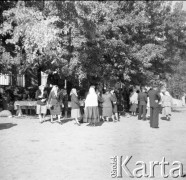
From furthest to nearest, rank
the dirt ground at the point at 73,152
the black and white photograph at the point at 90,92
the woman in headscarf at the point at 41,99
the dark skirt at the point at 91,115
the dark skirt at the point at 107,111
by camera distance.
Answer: the dark skirt at the point at 107,111
the woman in headscarf at the point at 41,99
the dark skirt at the point at 91,115
the black and white photograph at the point at 90,92
the dirt ground at the point at 73,152

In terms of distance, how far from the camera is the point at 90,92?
1580 centimetres

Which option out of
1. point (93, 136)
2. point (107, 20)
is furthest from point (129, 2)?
point (93, 136)

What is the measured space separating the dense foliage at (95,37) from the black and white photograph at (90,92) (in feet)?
0.19

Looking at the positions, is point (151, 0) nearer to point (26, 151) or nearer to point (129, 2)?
point (129, 2)

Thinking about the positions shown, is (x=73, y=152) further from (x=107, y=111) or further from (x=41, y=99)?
(x=107, y=111)

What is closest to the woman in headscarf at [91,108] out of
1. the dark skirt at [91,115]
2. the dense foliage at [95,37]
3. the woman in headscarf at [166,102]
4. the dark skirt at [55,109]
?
the dark skirt at [91,115]

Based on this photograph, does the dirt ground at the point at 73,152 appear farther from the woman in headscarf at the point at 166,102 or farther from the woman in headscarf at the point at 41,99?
the woman in headscarf at the point at 166,102

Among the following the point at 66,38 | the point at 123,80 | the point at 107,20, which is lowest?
the point at 123,80

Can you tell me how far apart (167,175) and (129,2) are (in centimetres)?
1924

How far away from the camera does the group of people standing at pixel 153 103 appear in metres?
15.1

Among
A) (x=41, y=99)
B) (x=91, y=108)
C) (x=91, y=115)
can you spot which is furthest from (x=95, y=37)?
(x=91, y=115)

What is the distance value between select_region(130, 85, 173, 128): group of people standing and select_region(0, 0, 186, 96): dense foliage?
7.18 ft

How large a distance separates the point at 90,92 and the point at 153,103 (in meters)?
2.72

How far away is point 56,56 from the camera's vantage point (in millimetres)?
17453
